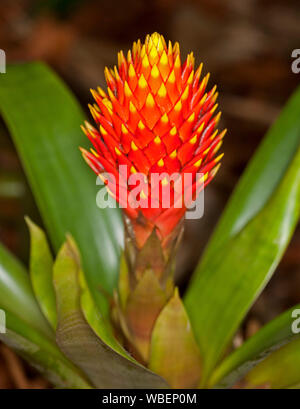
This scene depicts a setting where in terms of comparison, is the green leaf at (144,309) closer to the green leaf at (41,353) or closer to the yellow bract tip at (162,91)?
the green leaf at (41,353)

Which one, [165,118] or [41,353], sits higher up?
[165,118]

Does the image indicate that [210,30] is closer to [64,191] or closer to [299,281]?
[299,281]

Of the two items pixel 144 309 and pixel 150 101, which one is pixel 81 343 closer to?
pixel 144 309

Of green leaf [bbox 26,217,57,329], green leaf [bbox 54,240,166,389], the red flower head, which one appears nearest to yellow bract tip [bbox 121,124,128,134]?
the red flower head

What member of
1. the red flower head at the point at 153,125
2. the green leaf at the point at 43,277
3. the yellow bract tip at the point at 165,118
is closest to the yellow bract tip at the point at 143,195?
the red flower head at the point at 153,125

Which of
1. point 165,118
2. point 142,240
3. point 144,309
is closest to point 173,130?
point 165,118

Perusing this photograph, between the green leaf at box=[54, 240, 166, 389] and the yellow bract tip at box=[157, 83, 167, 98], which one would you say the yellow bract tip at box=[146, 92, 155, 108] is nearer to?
the yellow bract tip at box=[157, 83, 167, 98]
